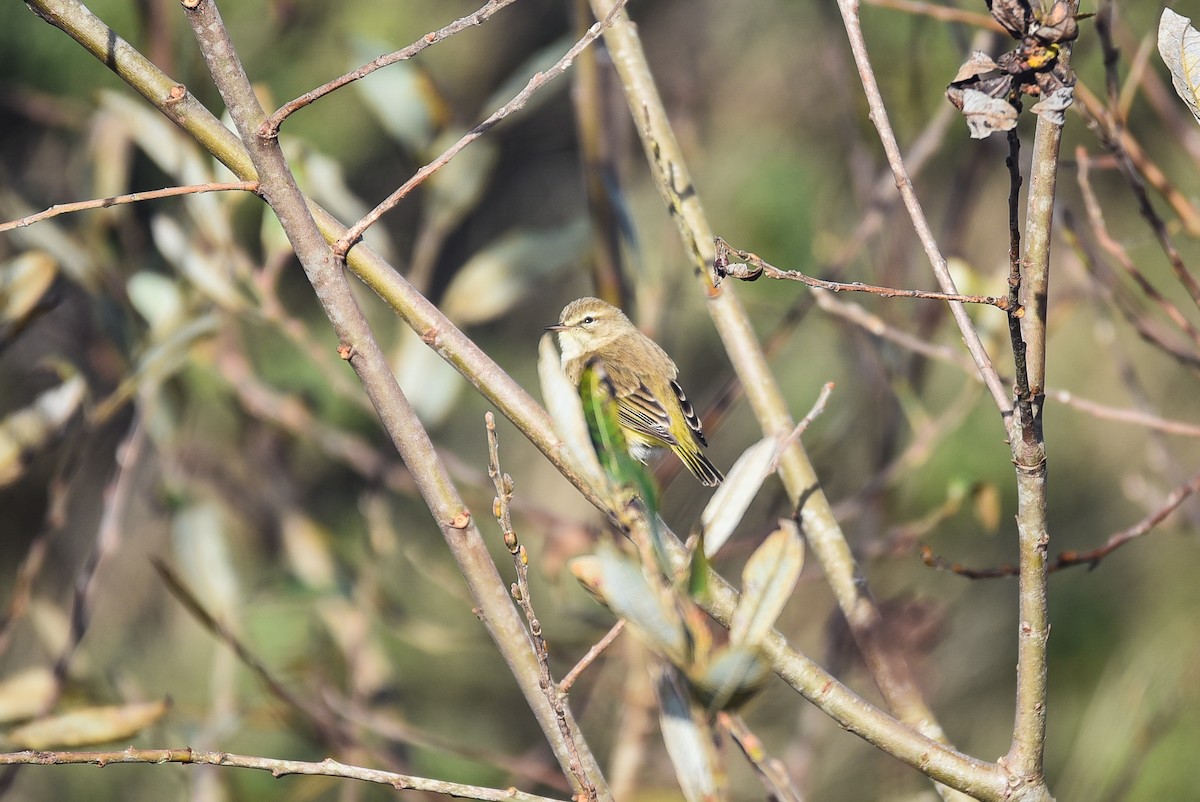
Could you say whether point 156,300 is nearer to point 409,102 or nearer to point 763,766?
point 409,102

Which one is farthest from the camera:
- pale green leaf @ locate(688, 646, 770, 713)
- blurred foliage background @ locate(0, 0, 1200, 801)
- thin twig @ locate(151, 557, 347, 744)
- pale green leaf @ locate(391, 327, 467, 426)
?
pale green leaf @ locate(391, 327, 467, 426)

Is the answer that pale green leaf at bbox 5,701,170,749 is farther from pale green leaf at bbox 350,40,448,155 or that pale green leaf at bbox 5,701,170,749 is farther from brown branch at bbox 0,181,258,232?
pale green leaf at bbox 350,40,448,155

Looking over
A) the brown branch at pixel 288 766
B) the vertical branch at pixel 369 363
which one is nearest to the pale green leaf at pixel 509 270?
the vertical branch at pixel 369 363

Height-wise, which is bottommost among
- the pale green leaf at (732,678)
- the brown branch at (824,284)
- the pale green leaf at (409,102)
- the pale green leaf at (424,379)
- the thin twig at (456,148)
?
the pale green leaf at (732,678)

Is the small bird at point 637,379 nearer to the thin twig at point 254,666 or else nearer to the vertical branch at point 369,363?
the thin twig at point 254,666

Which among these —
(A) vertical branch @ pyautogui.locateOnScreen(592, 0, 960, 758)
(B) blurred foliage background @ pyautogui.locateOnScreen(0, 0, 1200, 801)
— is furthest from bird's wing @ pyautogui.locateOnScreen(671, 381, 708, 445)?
(A) vertical branch @ pyautogui.locateOnScreen(592, 0, 960, 758)

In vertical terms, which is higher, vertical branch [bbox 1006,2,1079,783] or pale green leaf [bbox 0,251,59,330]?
pale green leaf [bbox 0,251,59,330]

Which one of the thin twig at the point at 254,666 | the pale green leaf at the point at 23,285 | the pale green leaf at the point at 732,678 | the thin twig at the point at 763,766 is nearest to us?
the pale green leaf at the point at 732,678

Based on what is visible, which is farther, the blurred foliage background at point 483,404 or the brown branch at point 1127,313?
the blurred foliage background at point 483,404
